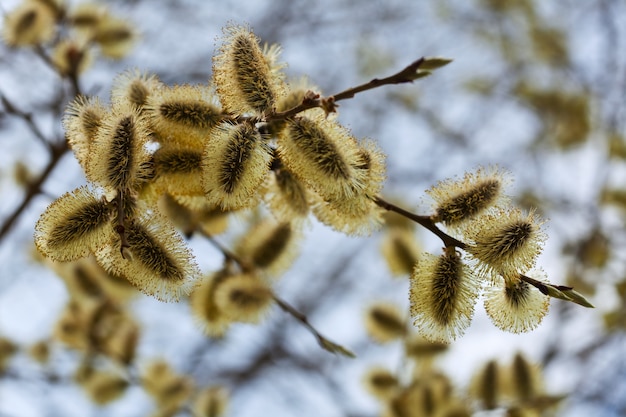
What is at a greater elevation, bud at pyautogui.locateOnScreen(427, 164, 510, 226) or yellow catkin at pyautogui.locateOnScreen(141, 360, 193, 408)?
bud at pyautogui.locateOnScreen(427, 164, 510, 226)

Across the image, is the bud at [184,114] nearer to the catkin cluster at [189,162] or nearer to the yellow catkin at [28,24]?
the catkin cluster at [189,162]

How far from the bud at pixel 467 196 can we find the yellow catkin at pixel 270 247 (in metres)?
0.62

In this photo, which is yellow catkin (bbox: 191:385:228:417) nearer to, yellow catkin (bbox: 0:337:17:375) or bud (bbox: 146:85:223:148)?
yellow catkin (bbox: 0:337:17:375)

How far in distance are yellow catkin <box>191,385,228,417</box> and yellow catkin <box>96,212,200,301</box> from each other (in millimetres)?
1598

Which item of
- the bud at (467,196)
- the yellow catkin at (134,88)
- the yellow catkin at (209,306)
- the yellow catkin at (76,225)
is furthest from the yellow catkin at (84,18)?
the bud at (467,196)

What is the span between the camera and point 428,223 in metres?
1.62

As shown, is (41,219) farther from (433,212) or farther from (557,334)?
(557,334)

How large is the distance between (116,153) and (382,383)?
197cm

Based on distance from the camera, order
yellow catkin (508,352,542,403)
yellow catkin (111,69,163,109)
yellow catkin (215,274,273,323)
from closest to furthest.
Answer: yellow catkin (111,69,163,109), yellow catkin (215,274,273,323), yellow catkin (508,352,542,403)

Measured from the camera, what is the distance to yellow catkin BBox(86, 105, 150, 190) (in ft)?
4.82

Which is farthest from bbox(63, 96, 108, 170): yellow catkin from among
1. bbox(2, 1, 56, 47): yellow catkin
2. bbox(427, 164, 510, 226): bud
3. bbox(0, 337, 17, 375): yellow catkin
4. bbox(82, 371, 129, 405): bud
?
bbox(0, 337, 17, 375): yellow catkin

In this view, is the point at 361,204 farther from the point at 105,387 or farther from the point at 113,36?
the point at 105,387

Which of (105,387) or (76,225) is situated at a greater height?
(105,387)

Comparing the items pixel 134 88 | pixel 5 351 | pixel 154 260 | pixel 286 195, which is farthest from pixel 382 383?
pixel 5 351
